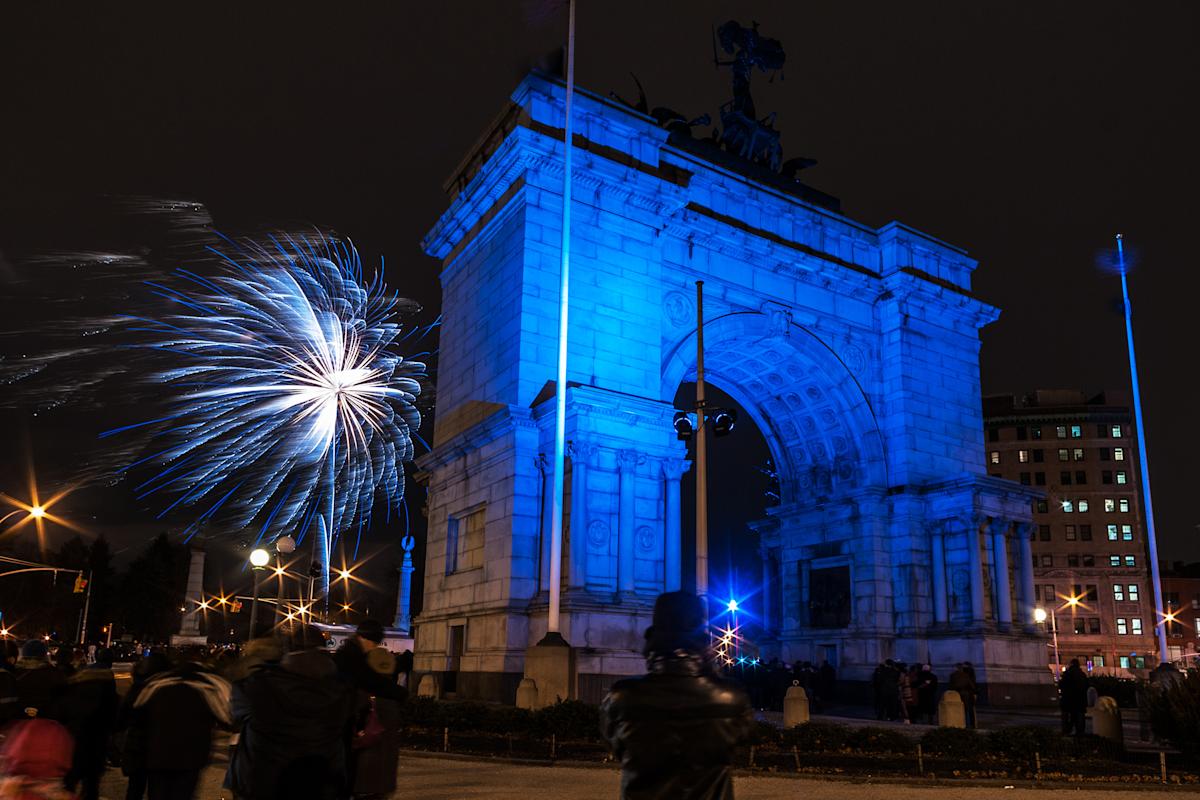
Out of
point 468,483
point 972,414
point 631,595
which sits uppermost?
point 972,414

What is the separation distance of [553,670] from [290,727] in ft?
51.2

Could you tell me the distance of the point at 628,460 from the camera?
26.2 m

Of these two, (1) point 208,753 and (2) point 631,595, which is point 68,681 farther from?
(2) point 631,595

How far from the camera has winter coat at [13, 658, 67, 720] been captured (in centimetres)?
797

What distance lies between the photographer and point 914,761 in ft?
48.6

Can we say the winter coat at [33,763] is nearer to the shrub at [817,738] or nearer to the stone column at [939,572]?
the shrub at [817,738]

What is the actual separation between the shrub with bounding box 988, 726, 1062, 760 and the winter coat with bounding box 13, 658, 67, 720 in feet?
44.7

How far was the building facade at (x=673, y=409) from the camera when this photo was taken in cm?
2562

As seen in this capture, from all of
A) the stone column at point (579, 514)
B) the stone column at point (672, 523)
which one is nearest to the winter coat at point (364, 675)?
the stone column at point (579, 514)

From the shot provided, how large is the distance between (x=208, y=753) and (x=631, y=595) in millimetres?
18819

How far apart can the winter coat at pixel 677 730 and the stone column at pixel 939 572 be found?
30573mm

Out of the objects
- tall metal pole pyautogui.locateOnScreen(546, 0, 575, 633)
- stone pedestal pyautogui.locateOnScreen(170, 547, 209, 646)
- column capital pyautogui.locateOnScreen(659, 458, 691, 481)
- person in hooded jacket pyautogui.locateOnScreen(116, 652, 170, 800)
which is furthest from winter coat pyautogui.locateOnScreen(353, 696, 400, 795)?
stone pedestal pyautogui.locateOnScreen(170, 547, 209, 646)

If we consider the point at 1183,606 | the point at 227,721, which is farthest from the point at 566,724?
the point at 1183,606

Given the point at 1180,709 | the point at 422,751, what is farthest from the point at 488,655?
the point at 1180,709
